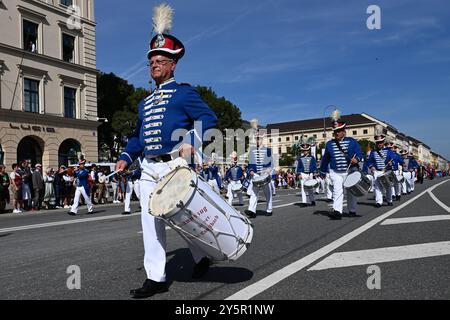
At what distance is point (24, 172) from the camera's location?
1838 centimetres

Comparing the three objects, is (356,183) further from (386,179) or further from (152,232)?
(152,232)

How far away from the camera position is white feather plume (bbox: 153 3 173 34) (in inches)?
179

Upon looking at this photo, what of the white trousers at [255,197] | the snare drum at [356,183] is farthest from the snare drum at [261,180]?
the snare drum at [356,183]

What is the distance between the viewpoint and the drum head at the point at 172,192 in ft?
11.7

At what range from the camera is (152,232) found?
164 inches

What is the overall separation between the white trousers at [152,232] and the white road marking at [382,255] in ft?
5.55

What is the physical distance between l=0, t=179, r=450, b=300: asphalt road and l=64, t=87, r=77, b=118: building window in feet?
83.7

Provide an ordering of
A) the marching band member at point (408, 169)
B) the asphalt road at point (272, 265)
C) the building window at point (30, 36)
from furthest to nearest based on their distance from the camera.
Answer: the building window at point (30, 36) < the marching band member at point (408, 169) < the asphalt road at point (272, 265)

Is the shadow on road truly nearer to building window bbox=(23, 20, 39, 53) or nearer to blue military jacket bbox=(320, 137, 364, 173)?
blue military jacket bbox=(320, 137, 364, 173)

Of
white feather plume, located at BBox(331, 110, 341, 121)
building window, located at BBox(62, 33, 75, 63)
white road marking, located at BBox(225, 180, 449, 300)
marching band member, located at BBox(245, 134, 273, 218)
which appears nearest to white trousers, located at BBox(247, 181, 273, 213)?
marching band member, located at BBox(245, 134, 273, 218)

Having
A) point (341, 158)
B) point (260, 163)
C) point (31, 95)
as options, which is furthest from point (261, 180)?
point (31, 95)

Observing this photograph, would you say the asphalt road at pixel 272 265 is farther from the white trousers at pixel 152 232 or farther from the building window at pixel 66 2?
the building window at pixel 66 2

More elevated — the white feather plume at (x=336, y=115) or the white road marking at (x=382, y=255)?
the white feather plume at (x=336, y=115)

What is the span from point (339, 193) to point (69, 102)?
27.5m
